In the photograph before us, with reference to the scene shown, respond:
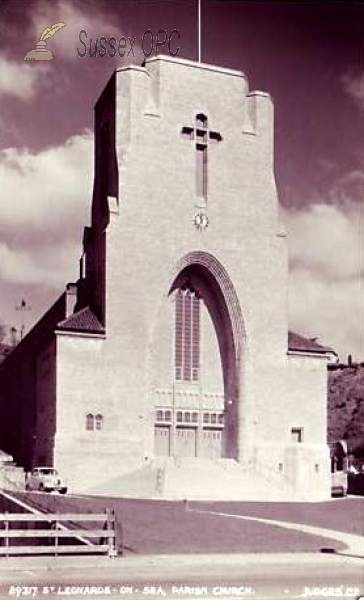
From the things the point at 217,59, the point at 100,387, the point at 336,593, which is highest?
the point at 217,59

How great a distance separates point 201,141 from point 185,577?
26505 mm

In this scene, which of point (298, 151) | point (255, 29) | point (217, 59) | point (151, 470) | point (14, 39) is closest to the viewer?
point (14, 39)

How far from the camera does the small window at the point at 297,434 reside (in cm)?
3908

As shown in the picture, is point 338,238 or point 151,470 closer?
point 338,238

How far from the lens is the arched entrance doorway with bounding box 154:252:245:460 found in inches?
1499

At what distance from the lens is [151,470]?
34531 millimetres

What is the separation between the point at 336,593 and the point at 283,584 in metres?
0.69

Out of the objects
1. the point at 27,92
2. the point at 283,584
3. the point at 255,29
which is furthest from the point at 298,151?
the point at 283,584

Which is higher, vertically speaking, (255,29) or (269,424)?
(255,29)

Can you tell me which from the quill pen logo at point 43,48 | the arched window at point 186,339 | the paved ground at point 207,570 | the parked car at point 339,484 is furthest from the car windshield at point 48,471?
the quill pen logo at point 43,48

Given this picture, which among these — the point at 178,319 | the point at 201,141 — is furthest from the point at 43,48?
the point at 178,319

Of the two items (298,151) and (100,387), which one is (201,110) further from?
(298,151)

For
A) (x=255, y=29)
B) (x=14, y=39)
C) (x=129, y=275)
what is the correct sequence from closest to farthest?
(x=14, y=39)
(x=255, y=29)
(x=129, y=275)

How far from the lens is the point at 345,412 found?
48375 millimetres
